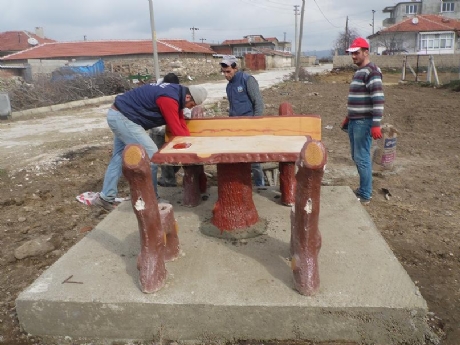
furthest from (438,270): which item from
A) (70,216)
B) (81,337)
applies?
(70,216)

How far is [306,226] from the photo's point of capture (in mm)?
2318

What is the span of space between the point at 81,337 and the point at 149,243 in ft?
2.25

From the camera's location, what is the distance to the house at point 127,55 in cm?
2975

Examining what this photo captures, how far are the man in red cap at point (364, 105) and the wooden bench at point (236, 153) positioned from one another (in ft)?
1.83

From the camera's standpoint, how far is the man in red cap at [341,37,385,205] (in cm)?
386

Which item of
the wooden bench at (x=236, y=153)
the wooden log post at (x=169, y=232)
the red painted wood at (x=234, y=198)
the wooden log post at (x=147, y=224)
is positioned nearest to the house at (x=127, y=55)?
the wooden bench at (x=236, y=153)

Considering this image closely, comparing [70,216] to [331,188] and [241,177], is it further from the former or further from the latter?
[331,188]

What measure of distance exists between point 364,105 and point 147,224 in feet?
8.45

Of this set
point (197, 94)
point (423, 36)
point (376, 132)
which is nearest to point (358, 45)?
point (376, 132)

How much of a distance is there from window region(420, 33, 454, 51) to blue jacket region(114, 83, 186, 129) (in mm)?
48325

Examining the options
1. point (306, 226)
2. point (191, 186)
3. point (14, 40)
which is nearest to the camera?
point (306, 226)

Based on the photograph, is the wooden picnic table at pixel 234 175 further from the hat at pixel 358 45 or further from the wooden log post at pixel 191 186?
the hat at pixel 358 45

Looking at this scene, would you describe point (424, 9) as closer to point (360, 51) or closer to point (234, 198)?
point (360, 51)

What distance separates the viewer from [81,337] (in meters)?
2.43
